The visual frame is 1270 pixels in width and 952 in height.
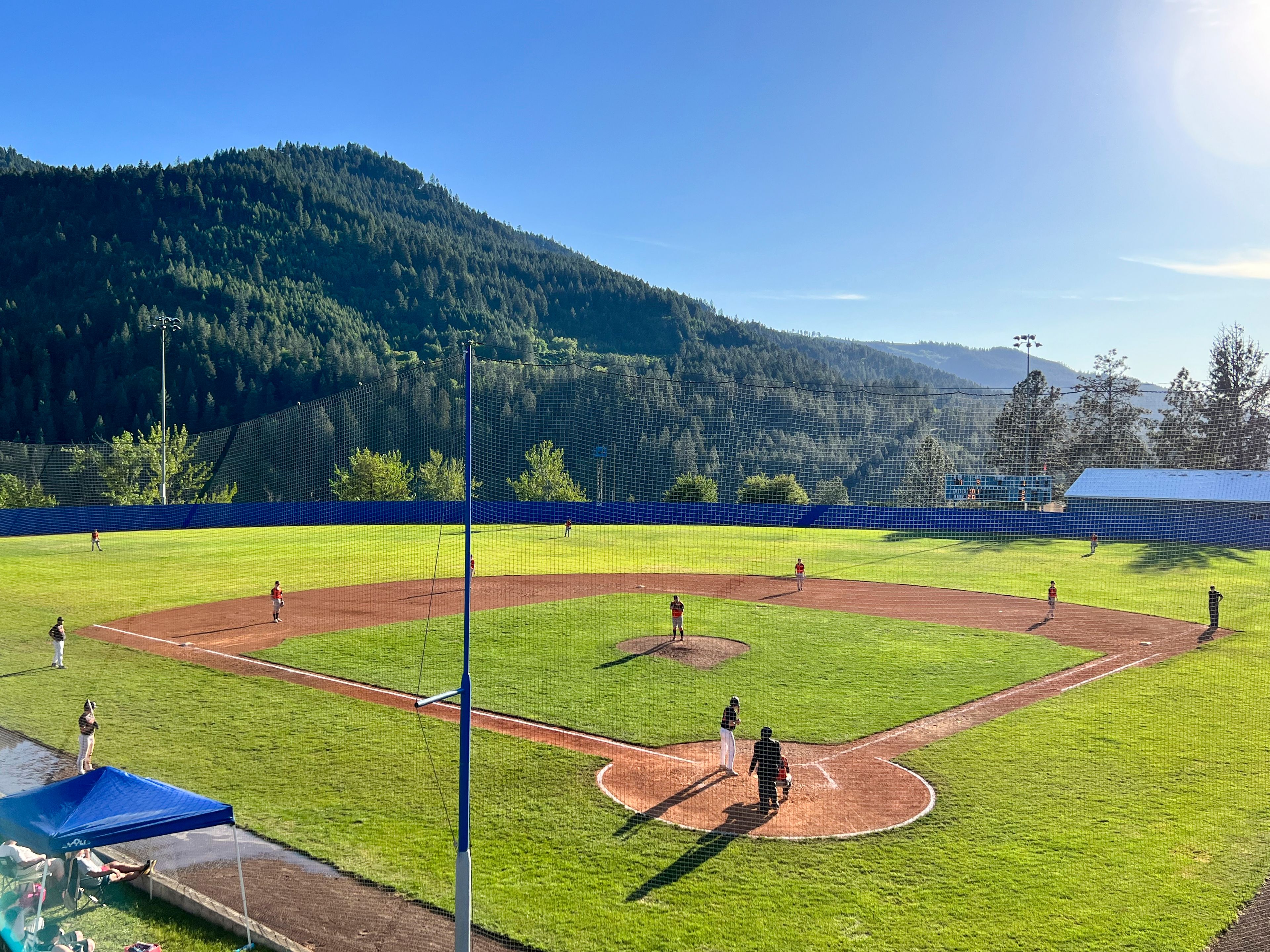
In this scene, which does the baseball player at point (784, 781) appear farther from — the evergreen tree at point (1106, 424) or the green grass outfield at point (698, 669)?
the evergreen tree at point (1106, 424)

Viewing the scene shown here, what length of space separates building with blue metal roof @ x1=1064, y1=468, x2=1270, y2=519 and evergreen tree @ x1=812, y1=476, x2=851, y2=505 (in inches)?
690

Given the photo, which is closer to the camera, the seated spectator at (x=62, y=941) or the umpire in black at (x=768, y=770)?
the seated spectator at (x=62, y=941)

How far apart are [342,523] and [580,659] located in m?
36.6

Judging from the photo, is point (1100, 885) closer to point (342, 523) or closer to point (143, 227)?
point (342, 523)

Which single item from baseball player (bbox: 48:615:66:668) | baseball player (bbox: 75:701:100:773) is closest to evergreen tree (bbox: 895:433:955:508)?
baseball player (bbox: 48:615:66:668)

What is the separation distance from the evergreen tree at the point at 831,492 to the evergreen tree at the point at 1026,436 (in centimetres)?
1405

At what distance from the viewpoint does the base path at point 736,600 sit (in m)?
13.3

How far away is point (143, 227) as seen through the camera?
12700cm

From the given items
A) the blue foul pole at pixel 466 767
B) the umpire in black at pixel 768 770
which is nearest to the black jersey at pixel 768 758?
the umpire in black at pixel 768 770

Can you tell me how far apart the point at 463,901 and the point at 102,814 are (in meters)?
4.60

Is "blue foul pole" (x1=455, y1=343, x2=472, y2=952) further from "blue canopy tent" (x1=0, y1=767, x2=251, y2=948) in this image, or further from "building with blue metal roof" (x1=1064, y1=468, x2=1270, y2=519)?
"building with blue metal roof" (x1=1064, y1=468, x2=1270, y2=519)

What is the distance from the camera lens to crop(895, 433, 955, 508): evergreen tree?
66625mm

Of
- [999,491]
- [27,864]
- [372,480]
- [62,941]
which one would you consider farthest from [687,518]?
[62,941]

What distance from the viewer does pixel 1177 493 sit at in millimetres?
56406
